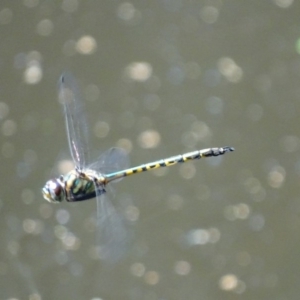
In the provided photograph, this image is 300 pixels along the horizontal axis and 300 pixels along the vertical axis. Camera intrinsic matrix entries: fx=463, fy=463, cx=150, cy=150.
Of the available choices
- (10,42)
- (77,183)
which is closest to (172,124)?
(10,42)

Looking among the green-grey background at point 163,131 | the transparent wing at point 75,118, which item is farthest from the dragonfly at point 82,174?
the green-grey background at point 163,131

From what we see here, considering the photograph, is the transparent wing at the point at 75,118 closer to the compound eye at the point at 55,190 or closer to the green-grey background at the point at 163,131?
the compound eye at the point at 55,190

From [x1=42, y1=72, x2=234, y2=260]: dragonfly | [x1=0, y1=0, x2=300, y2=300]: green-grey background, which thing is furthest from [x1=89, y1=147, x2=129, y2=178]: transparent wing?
[x1=0, y1=0, x2=300, y2=300]: green-grey background

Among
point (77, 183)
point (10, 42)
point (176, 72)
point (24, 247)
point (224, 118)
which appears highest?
point (10, 42)

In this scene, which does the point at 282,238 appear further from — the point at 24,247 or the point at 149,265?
the point at 24,247

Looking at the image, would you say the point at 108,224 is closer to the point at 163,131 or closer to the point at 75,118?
the point at 75,118

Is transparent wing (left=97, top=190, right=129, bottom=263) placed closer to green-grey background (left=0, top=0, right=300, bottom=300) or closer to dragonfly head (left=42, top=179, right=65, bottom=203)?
→ dragonfly head (left=42, top=179, right=65, bottom=203)

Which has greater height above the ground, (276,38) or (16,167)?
(276,38)
